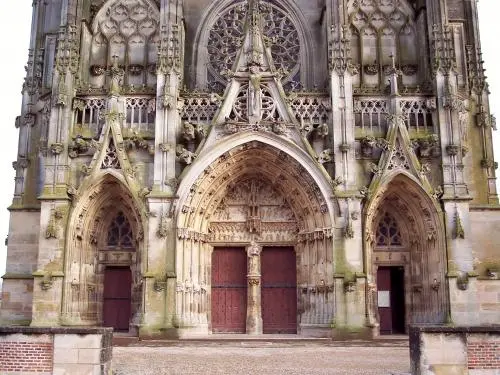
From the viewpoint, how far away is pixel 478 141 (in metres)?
21.9

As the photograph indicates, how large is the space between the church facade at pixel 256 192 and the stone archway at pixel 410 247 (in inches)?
2.7

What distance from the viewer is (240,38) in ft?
78.1

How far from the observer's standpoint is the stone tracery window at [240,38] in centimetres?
2391

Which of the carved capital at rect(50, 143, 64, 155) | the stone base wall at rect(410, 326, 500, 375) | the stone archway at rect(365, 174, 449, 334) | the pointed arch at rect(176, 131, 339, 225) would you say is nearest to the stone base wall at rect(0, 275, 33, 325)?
the carved capital at rect(50, 143, 64, 155)

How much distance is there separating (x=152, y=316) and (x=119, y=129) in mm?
6347

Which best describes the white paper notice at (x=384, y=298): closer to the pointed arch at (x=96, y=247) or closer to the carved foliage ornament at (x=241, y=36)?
the pointed arch at (x=96, y=247)

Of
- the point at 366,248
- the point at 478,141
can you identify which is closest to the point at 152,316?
the point at 366,248

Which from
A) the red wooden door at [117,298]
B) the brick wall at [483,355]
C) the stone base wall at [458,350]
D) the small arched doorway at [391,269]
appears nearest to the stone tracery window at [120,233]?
the red wooden door at [117,298]

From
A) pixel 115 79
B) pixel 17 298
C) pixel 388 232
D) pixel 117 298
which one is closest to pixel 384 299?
pixel 388 232

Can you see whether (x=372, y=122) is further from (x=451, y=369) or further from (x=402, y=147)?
(x=451, y=369)

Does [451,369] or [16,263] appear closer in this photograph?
[451,369]

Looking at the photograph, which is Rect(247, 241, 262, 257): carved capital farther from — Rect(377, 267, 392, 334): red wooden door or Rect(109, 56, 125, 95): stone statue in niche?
Rect(109, 56, 125, 95): stone statue in niche

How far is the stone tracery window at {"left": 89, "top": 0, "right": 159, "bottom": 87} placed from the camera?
917 inches

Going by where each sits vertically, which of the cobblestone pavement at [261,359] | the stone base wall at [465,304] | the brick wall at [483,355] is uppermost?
the stone base wall at [465,304]
